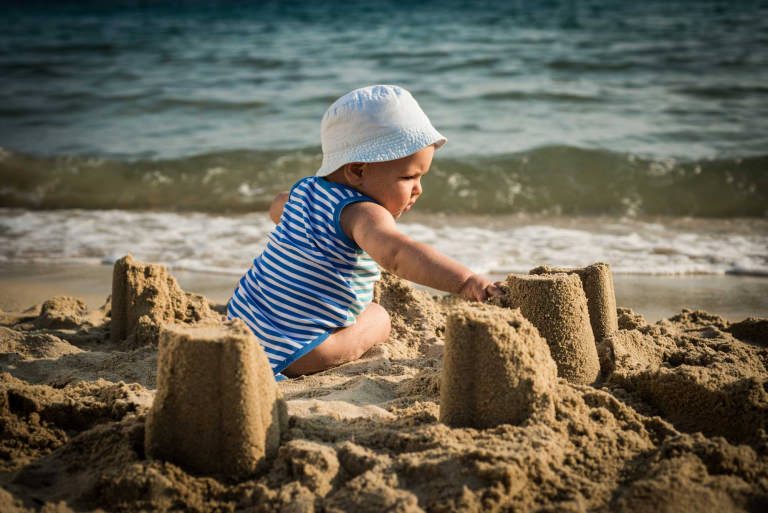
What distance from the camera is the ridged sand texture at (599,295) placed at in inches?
98.1

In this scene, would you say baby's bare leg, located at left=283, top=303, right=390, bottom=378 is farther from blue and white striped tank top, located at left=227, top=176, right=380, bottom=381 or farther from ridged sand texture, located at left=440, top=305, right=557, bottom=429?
ridged sand texture, located at left=440, top=305, right=557, bottom=429

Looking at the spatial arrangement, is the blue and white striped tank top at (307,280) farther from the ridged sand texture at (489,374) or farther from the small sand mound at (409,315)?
the ridged sand texture at (489,374)

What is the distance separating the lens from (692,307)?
360cm

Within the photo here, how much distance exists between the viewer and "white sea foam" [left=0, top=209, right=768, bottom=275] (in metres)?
4.44

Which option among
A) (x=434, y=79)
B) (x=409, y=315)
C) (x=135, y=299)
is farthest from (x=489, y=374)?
(x=434, y=79)

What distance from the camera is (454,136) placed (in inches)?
314

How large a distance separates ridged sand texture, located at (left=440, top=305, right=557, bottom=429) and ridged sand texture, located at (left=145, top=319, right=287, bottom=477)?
48 cm

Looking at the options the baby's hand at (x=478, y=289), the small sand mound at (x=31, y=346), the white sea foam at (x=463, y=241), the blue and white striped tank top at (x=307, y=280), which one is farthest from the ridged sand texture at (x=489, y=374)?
the white sea foam at (x=463, y=241)

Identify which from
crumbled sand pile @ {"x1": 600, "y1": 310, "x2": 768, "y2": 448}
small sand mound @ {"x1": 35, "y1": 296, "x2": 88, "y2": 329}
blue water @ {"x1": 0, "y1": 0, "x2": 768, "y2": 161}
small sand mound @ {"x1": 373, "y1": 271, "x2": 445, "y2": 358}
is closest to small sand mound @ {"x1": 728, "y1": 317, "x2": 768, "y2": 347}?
crumbled sand pile @ {"x1": 600, "y1": 310, "x2": 768, "y2": 448}

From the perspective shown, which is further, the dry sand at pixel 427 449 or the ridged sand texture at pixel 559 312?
the ridged sand texture at pixel 559 312

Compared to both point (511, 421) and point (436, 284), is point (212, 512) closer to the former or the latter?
point (511, 421)

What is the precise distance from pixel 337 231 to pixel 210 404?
3.35ft

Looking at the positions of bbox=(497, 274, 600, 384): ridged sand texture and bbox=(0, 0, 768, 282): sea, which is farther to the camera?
bbox=(0, 0, 768, 282): sea

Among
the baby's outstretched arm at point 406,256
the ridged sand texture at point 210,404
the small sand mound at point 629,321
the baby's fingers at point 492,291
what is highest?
the baby's outstretched arm at point 406,256
